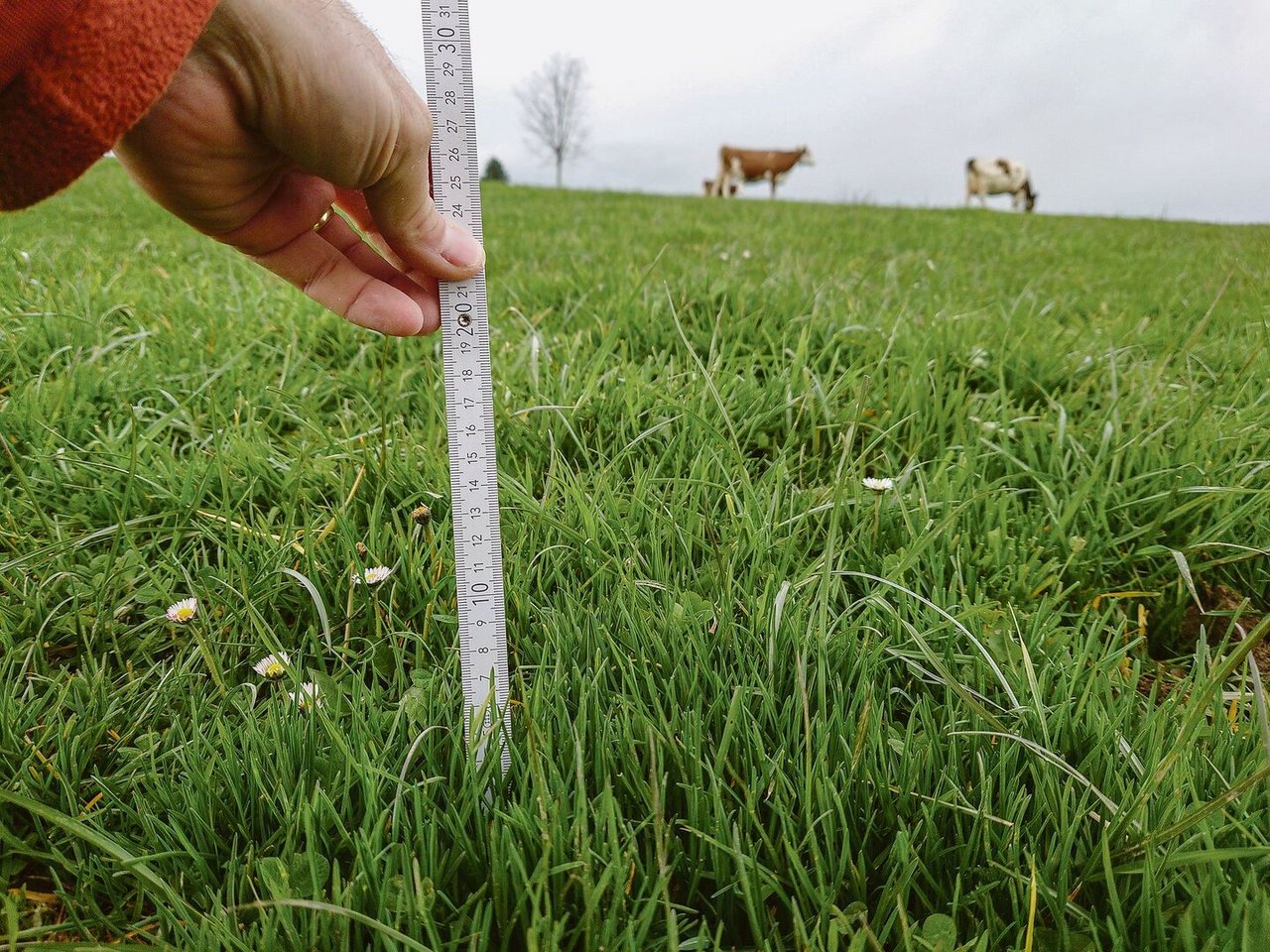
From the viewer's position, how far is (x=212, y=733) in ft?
4.35

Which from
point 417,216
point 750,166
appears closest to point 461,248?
point 417,216

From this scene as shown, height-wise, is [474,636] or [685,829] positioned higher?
[474,636]

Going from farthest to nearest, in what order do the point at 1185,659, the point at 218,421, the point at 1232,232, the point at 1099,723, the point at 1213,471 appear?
the point at 1232,232 → the point at 218,421 → the point at 1213,471 → the point at 1185,659 → the point at 1099,723

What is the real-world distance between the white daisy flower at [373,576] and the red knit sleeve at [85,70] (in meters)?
0.85

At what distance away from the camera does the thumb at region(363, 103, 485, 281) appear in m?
1.28

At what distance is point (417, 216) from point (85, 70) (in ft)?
1.59

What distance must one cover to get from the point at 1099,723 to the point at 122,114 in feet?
5.72

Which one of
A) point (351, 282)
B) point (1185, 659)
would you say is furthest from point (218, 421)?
point (1185, 659)

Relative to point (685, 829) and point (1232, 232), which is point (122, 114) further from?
point (1232, 232)

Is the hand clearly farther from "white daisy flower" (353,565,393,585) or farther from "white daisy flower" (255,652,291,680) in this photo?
"white daisy flower" (255,652,291,680)

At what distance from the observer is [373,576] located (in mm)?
1591

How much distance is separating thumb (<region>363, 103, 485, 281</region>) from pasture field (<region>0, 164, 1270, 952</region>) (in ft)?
2.08

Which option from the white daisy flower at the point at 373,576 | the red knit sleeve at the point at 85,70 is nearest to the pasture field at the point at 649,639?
the white daisy flower at the point at 373,576

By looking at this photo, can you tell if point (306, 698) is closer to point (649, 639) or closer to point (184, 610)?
point (184, 610)
